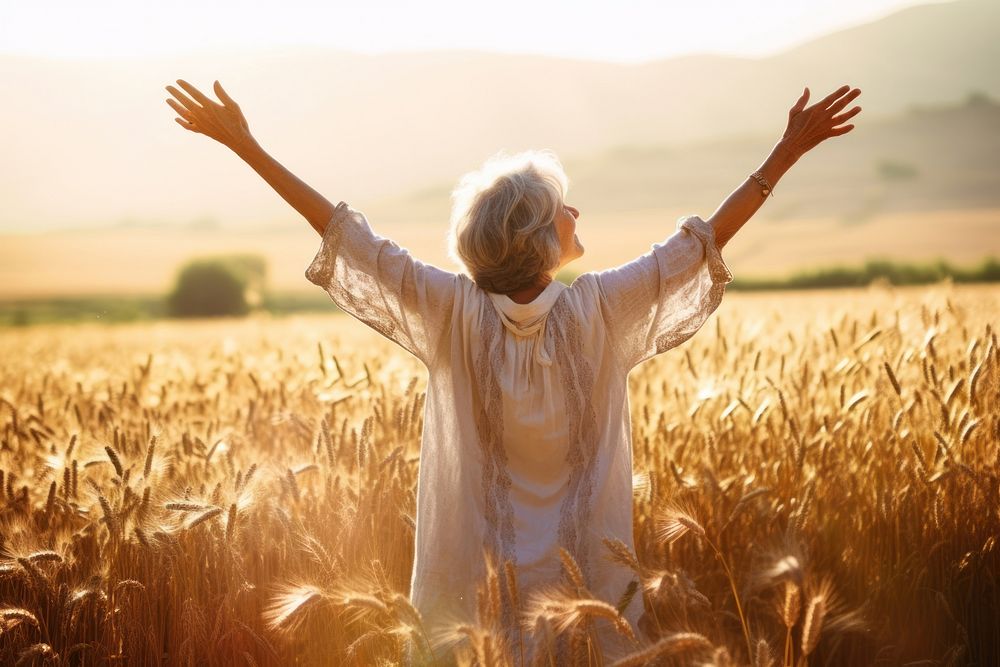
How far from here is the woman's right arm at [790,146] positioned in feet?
8.00

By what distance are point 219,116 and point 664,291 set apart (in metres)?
1.27

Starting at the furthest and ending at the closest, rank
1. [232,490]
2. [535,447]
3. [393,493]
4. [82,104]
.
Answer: [82,104] < [393,493] < [232,490] < [535,447]

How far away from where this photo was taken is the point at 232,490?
109 inches

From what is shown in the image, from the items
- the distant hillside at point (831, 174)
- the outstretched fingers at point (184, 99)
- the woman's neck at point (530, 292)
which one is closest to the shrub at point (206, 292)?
the distant hillside at point (831, 174)

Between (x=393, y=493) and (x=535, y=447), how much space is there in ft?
2.52

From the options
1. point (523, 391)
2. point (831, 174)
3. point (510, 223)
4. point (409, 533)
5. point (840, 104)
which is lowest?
point (409, 533)

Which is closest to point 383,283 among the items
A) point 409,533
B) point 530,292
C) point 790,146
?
point 530,292

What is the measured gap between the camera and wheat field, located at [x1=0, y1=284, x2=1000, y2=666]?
2.39 m

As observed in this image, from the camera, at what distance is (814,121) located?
2557 millimetres

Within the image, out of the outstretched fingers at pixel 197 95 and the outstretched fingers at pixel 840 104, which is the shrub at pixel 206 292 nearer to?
the outstretched fingers at pixel 197 95

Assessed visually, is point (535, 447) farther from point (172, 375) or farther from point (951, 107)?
point (951, 107)

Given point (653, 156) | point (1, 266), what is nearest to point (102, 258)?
point (1, 266)

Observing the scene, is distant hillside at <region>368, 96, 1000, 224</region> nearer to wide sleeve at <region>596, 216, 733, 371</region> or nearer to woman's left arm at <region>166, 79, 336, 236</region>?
wide sleeve at <region>596, 216, 733, 371</region>

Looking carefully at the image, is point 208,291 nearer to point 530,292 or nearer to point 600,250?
point 600,250
